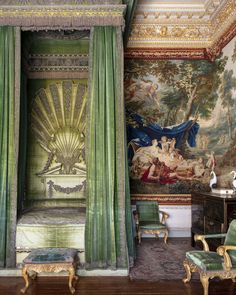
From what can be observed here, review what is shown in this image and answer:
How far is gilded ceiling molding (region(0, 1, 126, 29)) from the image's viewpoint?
5.27m

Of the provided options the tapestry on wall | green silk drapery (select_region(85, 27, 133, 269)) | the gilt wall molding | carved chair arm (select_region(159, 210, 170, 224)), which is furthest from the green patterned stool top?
the gilt wall molding

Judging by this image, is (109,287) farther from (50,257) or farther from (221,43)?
(221,43)

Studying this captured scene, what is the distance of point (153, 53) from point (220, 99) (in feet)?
6.52

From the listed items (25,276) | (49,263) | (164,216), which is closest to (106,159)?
(49,263)

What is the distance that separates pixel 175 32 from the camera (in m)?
8.28

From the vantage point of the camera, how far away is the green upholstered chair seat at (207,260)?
431cm

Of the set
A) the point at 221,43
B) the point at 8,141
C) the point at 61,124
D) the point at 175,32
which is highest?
the point at 175,32

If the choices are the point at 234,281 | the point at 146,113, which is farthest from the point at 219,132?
the point at 234,281

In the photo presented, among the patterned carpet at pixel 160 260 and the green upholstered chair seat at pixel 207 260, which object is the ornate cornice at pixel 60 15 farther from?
the patterned carpet at pixel 160 260

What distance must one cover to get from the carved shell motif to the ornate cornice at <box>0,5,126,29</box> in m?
2.27

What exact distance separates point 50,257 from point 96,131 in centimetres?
197

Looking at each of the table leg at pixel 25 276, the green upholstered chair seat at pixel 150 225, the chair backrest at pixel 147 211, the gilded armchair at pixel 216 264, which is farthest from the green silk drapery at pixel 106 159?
the chair backrest at pixel 147 211

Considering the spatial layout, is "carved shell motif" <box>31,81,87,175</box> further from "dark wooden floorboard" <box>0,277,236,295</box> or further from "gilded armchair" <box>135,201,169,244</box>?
"dark wooden floorboard" <box>0,277,236,295</box>

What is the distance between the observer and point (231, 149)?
7.29m
